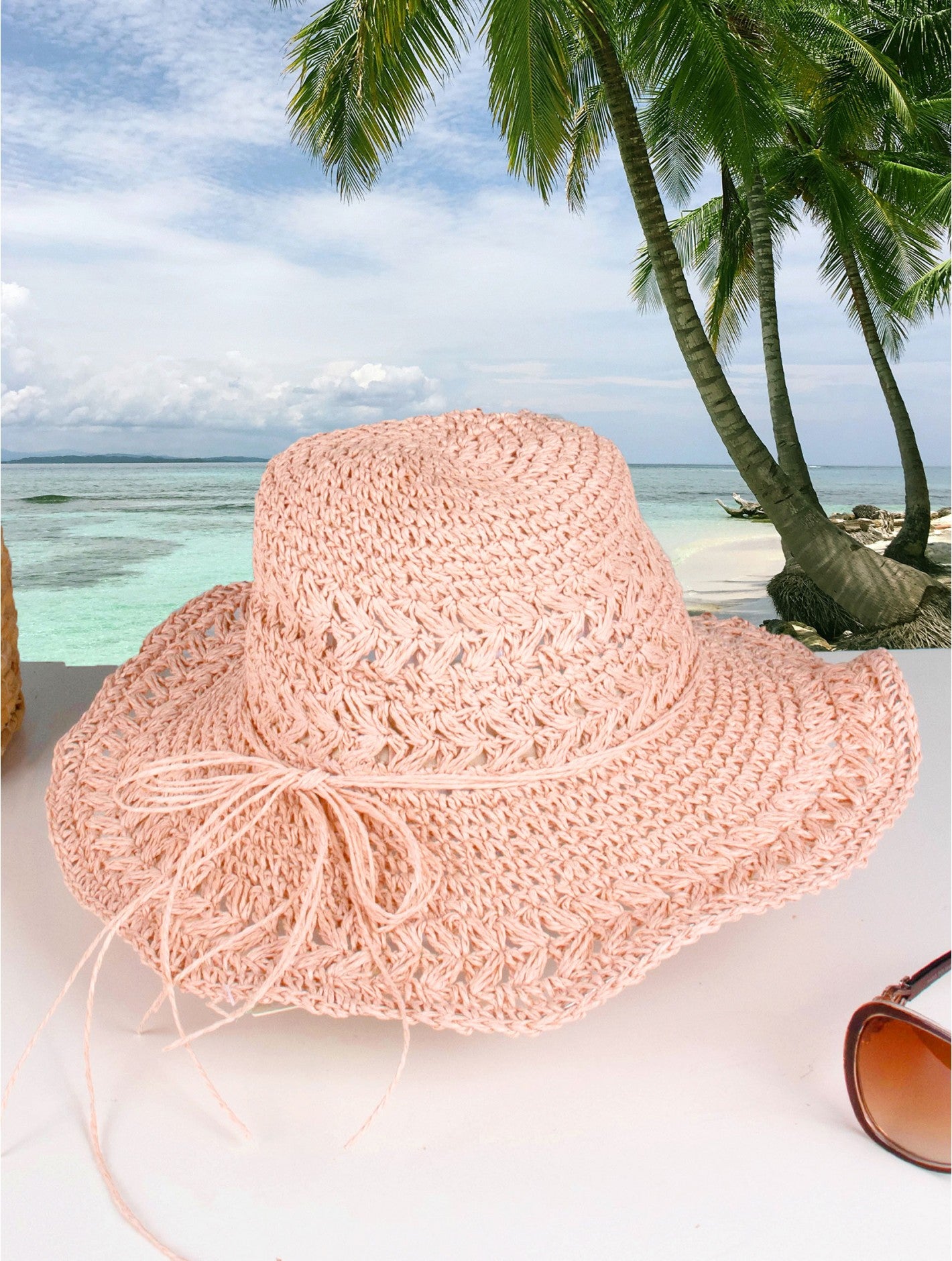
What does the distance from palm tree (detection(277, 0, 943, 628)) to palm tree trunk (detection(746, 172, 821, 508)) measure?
27 cm

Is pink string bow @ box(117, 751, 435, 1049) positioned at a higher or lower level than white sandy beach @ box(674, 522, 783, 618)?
higher

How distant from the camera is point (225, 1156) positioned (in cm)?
45

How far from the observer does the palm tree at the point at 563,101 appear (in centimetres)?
317

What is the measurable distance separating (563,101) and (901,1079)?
350cm

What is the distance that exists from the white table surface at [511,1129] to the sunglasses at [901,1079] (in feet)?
0.03

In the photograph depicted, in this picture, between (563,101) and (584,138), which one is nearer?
(563,101)

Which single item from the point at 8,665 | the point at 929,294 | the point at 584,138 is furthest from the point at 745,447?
the point at 8,665

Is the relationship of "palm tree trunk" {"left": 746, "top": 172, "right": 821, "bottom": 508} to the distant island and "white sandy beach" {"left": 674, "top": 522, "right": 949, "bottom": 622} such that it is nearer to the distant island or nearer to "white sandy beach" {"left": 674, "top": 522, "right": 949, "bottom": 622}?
"white sandy beach" {"left": 674, "top": 522, "right": 949, "bottom": 622}

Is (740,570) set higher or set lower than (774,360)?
lower

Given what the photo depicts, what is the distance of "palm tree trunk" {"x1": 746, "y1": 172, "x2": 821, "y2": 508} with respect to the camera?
467cm

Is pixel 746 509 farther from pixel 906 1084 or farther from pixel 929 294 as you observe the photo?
pixel 906 1084

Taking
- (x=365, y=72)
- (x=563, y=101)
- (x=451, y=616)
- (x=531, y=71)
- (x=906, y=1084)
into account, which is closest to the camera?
(x=906, y=1084)

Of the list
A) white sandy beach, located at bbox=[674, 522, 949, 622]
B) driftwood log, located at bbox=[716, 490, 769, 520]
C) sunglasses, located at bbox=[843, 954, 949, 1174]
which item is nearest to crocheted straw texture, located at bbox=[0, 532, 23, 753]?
sunglasses, located at bbox=[843, 954, 949, 1174]

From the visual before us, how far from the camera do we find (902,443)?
509 centimetres
